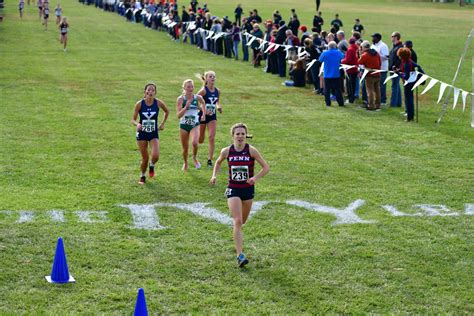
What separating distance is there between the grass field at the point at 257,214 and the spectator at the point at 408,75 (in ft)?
1.53

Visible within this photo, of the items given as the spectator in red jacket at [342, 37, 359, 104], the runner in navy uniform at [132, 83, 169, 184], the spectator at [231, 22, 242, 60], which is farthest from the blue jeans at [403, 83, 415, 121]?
the spectator at [231, 22, 242, 60]

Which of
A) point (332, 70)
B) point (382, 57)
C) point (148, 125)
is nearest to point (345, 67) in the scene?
point (332, 70)

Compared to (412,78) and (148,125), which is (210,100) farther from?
(412,78)

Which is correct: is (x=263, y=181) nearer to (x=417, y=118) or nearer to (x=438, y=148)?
(x=438, y=148)

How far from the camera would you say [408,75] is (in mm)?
23000

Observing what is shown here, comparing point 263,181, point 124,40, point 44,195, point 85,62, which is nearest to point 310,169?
point 263,181

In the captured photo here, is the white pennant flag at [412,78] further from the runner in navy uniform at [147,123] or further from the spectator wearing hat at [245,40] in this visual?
the spectator wearing hat at [245,40]

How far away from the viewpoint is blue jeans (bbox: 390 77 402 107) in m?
25.2

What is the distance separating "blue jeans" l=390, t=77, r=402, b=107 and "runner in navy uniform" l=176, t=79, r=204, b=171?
9822 millimetres

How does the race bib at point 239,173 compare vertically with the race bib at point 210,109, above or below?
above

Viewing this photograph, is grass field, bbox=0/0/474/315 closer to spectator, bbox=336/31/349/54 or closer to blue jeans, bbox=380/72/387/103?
blue jeans, bbox=380/72/387/103

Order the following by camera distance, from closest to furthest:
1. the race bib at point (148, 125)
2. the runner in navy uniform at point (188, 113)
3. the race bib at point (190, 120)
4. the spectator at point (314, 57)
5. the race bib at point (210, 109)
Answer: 1. the race bib at point (148, 125)
2. the runner in navy uniform at point (188, 113)
3. the race bib at point (190, 120)
4. the race bib at point (210, 109)
5. the spectator at point (314, 57)

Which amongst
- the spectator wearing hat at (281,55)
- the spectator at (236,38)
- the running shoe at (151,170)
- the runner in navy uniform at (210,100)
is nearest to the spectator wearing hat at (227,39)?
the spectator at (236,38)

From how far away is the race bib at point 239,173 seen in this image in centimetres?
1151
